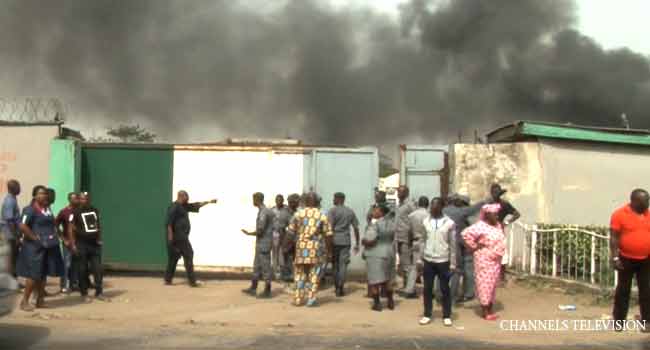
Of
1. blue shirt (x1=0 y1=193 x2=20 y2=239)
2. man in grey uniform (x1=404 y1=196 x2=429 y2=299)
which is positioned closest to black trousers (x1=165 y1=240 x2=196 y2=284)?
blue shirt (x1=0 y1=193 x2=20 y2=239)

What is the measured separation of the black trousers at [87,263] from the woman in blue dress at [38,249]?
1.56 ft

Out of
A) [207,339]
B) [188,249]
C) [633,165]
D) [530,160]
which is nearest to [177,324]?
[207,339]

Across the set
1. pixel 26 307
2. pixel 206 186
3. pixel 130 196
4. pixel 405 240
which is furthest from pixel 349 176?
pixel 26 307

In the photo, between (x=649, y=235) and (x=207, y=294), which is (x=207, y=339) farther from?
(x=649, y=235)

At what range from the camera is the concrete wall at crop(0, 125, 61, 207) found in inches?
522

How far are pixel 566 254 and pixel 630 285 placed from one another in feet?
11.2

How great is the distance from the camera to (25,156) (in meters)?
13.3

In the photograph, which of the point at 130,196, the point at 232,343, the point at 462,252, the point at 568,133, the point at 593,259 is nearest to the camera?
the point at 232,343

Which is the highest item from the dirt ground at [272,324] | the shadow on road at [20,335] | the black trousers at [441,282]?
the black trousers at [441,282]

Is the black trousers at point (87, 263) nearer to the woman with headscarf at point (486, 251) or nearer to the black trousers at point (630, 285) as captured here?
the woman with headscarf at point (486, 251)

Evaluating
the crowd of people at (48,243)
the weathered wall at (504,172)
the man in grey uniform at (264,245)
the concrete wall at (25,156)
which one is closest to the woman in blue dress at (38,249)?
the crowd of people at (48,243)

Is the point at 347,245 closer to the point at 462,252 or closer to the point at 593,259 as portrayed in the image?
the point at 462,252

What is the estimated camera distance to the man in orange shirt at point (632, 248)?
7922 millimetres

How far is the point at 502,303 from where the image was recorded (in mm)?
A: 10312
